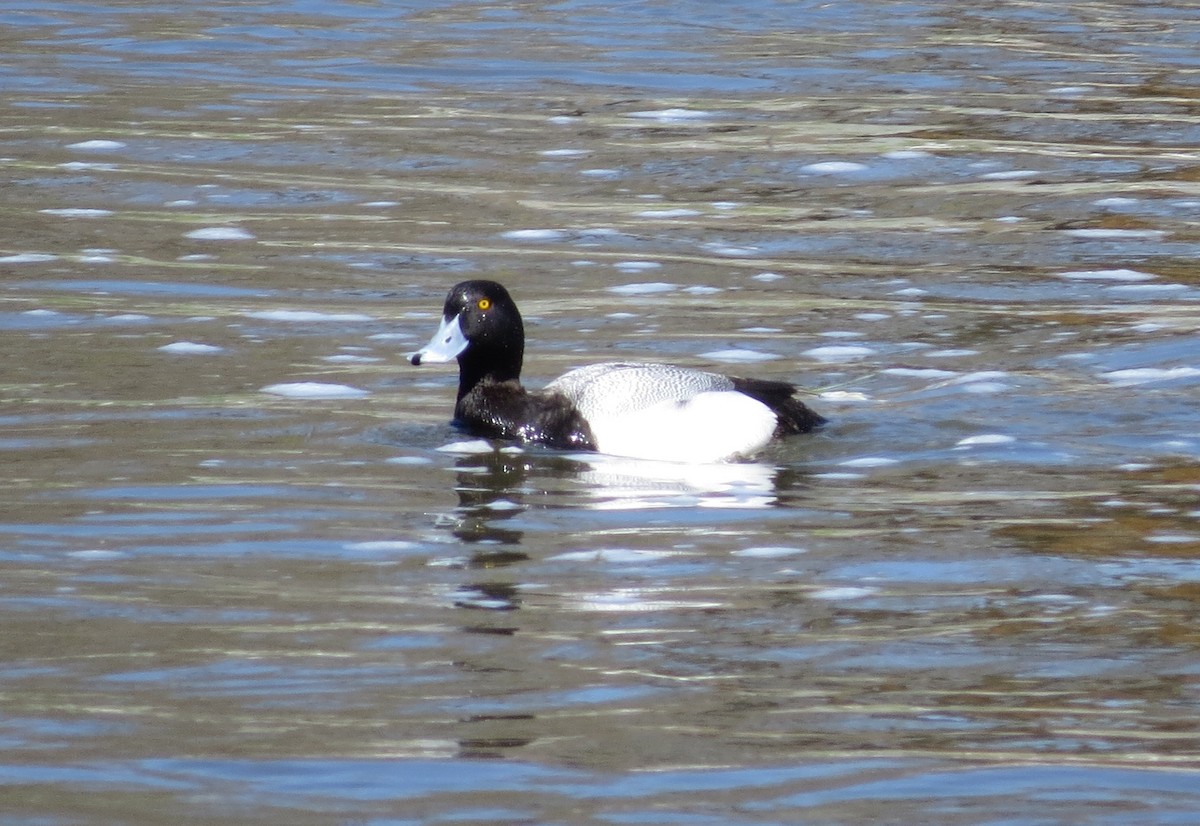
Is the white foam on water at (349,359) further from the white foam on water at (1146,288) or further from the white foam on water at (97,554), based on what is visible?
the white foam on water at (1146,288)

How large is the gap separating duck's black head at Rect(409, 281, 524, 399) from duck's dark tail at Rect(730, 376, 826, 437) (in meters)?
1.14

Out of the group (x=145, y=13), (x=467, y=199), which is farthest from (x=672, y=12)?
(x=467, y=199)

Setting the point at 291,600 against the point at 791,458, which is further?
the point at 791,458

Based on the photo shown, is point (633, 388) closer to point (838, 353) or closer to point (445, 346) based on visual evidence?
point (445, 346)

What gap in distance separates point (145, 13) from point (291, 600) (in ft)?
58.8

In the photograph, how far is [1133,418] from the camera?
9664 mm

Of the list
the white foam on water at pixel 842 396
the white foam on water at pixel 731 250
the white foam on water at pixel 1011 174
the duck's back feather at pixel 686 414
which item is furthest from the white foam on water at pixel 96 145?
the duck's back feather at pixel 686 414

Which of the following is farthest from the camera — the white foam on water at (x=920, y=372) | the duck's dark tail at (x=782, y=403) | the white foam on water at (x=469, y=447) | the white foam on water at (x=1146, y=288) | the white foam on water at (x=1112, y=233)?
the white foam on water at (x=1112, y=233)

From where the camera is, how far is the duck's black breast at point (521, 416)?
946 centimetres

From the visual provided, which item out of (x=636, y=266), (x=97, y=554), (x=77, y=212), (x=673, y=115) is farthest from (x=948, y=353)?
(x=673, y=115)

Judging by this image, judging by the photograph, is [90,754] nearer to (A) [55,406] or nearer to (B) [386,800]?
(B) [386,800]

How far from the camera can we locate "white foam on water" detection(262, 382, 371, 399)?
401 inches

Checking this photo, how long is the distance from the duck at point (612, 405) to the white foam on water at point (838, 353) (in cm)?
139

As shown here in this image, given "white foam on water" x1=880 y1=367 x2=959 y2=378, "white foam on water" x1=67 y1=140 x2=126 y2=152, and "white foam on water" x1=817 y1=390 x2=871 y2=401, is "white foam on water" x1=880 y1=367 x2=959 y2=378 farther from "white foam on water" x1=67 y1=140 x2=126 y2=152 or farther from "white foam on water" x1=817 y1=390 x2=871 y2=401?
"white foam on water" x1=67 y1=140 x2=126 y2=152
